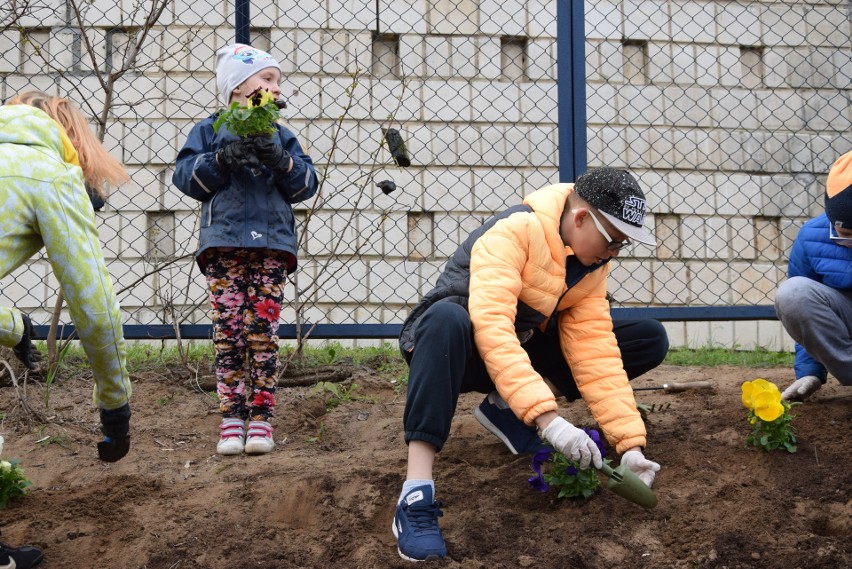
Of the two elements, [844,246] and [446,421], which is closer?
[446,421]

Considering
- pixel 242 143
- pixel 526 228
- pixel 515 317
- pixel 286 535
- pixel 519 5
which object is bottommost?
pixel 286 535

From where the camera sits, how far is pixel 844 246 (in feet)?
10.1

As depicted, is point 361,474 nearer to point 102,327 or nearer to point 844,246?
point 102,327

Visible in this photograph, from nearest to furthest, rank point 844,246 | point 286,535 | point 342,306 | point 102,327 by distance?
1. point 102,327
2. point 286,535
3. point 844,246
4. point 342,306

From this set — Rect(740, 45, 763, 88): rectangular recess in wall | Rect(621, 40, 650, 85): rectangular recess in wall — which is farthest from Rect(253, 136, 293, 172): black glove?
Rect(740, 45, 763, 88): rectangular recess in wall

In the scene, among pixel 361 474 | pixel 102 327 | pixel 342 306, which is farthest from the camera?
pixel 342 306

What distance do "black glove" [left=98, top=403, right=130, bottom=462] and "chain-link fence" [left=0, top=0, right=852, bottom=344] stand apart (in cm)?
338

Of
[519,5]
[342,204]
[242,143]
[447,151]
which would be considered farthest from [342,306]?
[242,143]

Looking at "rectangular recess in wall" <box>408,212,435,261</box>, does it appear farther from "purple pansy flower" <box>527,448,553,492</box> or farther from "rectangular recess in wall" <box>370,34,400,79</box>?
"purple pansy flower" <box>527,448,553,492</box>

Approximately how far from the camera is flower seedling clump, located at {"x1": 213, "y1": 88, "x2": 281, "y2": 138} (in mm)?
3127

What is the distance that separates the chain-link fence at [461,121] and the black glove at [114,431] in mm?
3382

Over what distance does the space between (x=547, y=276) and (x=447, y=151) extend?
388 cm

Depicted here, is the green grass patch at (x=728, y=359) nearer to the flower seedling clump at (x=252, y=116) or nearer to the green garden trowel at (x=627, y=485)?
the green garden trowel at (x=627, y=485)

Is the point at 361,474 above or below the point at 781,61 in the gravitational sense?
below
